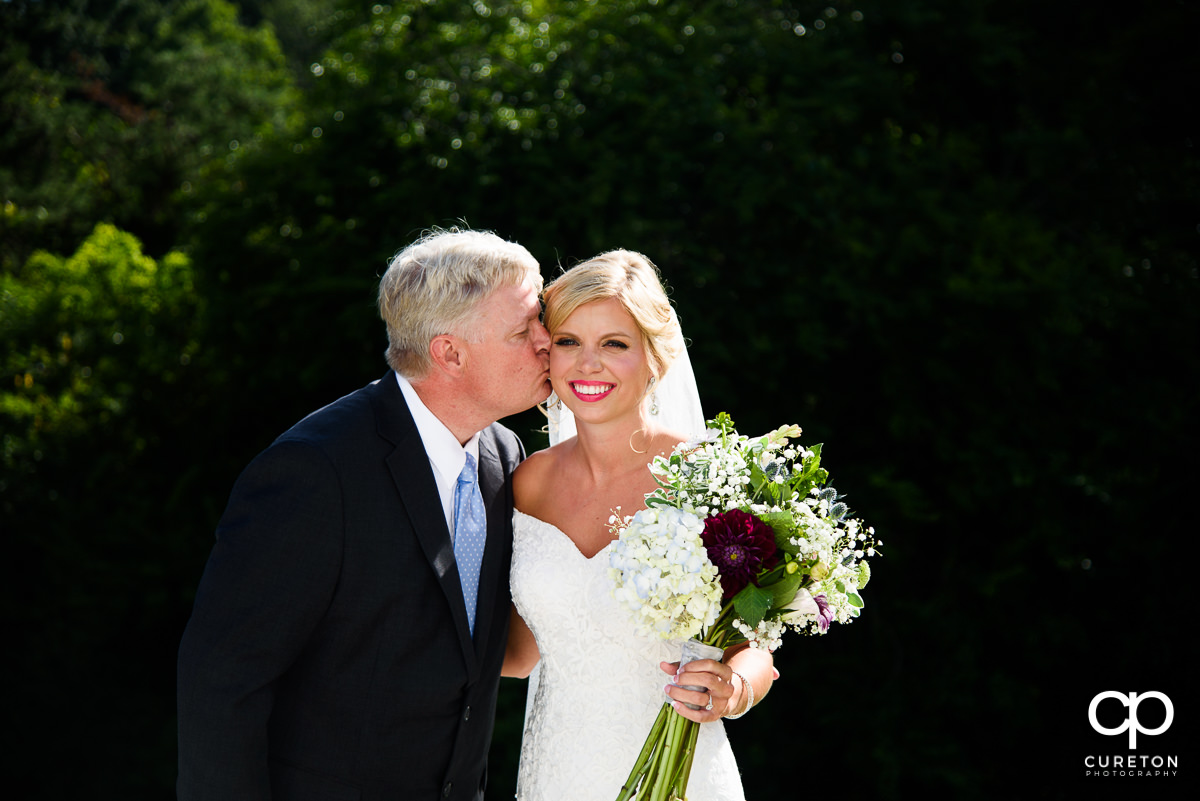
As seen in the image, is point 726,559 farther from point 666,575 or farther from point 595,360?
point 595,360

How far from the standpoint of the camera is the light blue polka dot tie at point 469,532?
9.85 ft

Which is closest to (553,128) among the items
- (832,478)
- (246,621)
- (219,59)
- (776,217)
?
(776,217)

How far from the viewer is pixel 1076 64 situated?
7.00 meters

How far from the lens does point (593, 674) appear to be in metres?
3.32

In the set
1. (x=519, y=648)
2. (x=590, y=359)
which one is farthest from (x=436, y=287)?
(x=519, y=648)

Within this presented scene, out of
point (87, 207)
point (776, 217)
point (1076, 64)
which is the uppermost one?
point (87, 207)

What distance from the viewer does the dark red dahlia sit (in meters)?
2.59

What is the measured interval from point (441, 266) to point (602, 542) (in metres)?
1.06

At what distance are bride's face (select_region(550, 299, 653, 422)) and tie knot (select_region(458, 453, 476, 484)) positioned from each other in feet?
1.15

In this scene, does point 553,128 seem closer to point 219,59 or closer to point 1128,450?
point 1128,450

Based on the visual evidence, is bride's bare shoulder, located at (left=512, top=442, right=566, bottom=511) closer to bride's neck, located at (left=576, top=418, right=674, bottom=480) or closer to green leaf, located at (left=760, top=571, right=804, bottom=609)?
bride's neck, located at (left=576, top=418, right=674, bottom=480)

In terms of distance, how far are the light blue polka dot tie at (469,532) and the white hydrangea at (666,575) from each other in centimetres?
51

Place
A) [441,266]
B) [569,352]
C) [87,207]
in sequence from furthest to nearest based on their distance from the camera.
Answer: [87,207] → [569,352] → [441,266]

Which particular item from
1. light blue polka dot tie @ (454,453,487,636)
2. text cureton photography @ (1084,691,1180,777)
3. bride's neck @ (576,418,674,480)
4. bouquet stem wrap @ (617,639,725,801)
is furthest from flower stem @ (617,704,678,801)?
text cureton photography @ (1084,691,1180,777)
